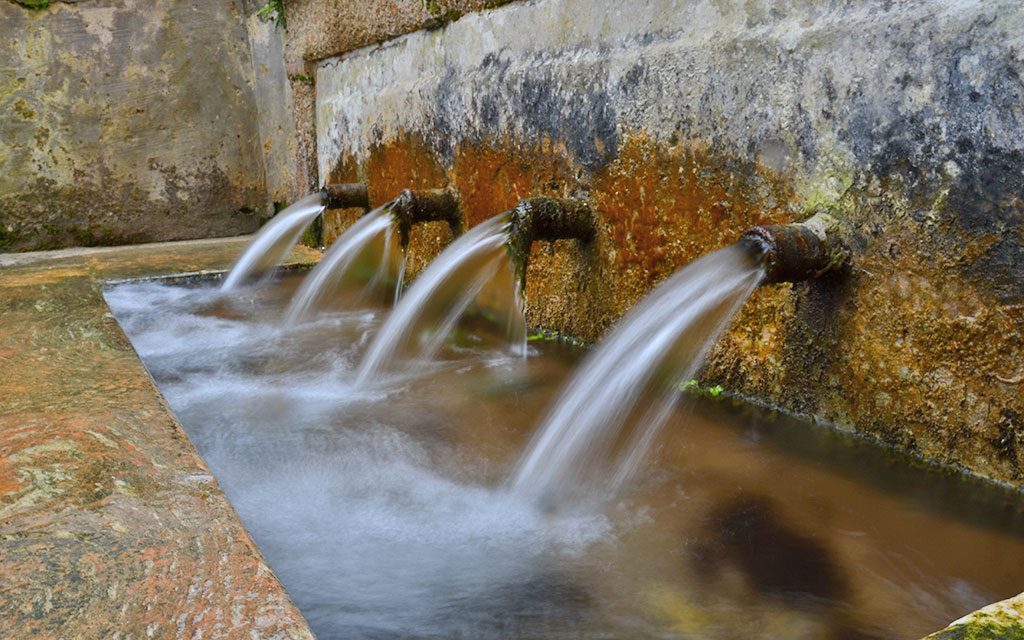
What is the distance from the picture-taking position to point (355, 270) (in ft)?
13.2

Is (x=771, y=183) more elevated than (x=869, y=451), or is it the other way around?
(x=771, y=183)

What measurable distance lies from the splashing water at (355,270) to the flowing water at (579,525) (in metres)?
1.17

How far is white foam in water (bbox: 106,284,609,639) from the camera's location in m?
1.36

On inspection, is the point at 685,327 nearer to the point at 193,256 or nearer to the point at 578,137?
the point at 578,137

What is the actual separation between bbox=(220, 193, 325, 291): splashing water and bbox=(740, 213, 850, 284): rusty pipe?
297cm

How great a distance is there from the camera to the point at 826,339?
7.01 ft

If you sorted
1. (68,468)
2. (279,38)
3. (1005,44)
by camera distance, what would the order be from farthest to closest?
(279,38), (1005,44), (68,468)

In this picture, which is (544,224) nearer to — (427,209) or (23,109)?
(427,209)

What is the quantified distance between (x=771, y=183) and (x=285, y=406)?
150cm

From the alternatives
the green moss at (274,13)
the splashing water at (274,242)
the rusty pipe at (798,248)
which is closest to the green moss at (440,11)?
the splashing water at (274,242)

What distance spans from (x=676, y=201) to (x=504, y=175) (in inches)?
39.3

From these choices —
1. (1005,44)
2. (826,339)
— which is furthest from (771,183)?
(1005,44)

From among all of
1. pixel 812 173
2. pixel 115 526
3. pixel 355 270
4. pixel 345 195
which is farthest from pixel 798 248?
pixel 345 195

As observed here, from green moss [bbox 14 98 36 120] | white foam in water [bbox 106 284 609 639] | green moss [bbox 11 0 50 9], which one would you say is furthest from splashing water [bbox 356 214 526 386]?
green moss [bbox 11 0 50 9]
